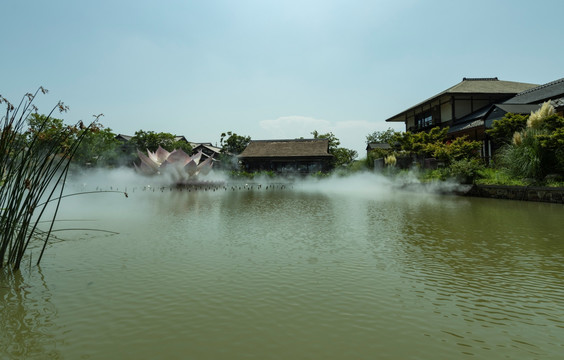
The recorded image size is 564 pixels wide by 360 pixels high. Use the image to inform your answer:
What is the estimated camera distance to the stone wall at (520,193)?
38.4ft

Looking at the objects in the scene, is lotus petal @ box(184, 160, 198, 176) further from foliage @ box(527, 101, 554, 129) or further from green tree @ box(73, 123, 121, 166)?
foliage @ box(527, 101, 554, 129)

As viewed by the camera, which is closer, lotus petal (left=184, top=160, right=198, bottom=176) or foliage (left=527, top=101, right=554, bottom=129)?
foliage (left=527, top=101, right=554, bottom=129)

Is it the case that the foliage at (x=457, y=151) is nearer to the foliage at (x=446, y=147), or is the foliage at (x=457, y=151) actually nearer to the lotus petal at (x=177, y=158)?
the foliage at (x=446, y=147)

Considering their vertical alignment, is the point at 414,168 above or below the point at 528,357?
above

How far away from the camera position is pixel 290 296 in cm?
377

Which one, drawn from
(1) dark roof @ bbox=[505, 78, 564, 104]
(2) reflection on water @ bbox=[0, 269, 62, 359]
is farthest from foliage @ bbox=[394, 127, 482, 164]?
(2) reflection on water @ bbox=[0, 269, 62, 359]

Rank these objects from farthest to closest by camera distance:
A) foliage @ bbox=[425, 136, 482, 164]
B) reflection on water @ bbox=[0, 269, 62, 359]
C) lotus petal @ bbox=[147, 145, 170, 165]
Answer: lotus petal @ bbox=[147, 145, 170, 165]
foliage @ bbox=[425, 136, 482, 164]
reflection on water @ bbox=[0, 269, 62, 359]

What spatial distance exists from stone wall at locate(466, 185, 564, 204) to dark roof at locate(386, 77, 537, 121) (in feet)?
43.0

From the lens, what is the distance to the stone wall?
1170cm

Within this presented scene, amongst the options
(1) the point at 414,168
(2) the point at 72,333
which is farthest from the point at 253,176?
(2) the point at 72,333

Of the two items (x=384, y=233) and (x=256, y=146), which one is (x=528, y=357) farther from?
(x=256, y=146)

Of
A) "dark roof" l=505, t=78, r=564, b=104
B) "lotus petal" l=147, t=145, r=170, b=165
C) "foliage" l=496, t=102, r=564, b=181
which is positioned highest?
"dark roof" l=505, t=78, r=564, b=104

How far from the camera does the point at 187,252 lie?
567 cm

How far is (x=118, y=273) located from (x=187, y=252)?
123 centimetres
